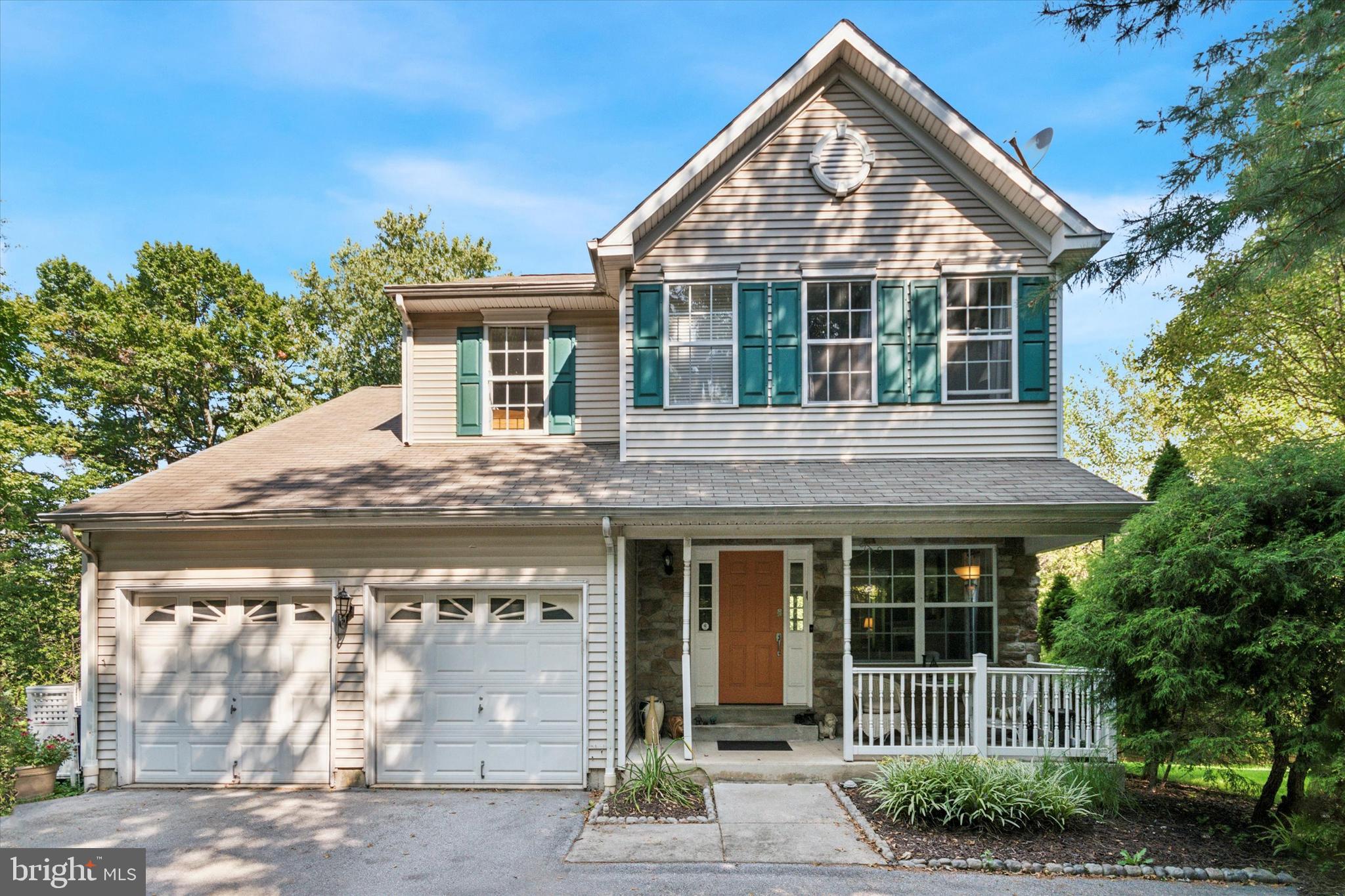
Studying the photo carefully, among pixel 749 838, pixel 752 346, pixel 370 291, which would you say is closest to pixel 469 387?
pixel 752 346

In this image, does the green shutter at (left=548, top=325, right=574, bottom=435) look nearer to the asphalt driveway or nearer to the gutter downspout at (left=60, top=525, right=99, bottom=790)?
the asphalt driveway

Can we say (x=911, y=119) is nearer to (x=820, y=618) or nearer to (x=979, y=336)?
(x=979, y=336)

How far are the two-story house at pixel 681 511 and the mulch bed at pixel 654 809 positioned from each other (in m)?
0.75

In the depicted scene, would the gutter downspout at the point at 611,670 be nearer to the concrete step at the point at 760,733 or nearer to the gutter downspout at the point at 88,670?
the concrete step at the point at 760,733

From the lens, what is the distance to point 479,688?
309 inches

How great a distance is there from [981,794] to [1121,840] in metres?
1.11

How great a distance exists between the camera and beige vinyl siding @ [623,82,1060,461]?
8.79 m

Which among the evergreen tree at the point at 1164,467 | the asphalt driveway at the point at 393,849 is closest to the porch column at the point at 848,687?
the asphalt driveway at the point at 393,849

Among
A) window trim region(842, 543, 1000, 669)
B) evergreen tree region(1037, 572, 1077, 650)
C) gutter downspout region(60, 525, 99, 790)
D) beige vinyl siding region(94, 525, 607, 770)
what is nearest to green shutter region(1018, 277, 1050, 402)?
window trim region(842, 543, 1000, 669)

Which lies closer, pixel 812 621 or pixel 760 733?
pixel 760 733

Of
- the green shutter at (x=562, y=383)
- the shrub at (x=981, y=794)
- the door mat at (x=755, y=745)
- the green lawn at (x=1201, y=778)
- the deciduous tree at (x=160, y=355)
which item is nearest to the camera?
the shrub at (x=981, y=794)

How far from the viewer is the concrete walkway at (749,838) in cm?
566

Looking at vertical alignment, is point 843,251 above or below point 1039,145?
below

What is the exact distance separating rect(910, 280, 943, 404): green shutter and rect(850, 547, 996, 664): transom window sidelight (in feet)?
6.66
